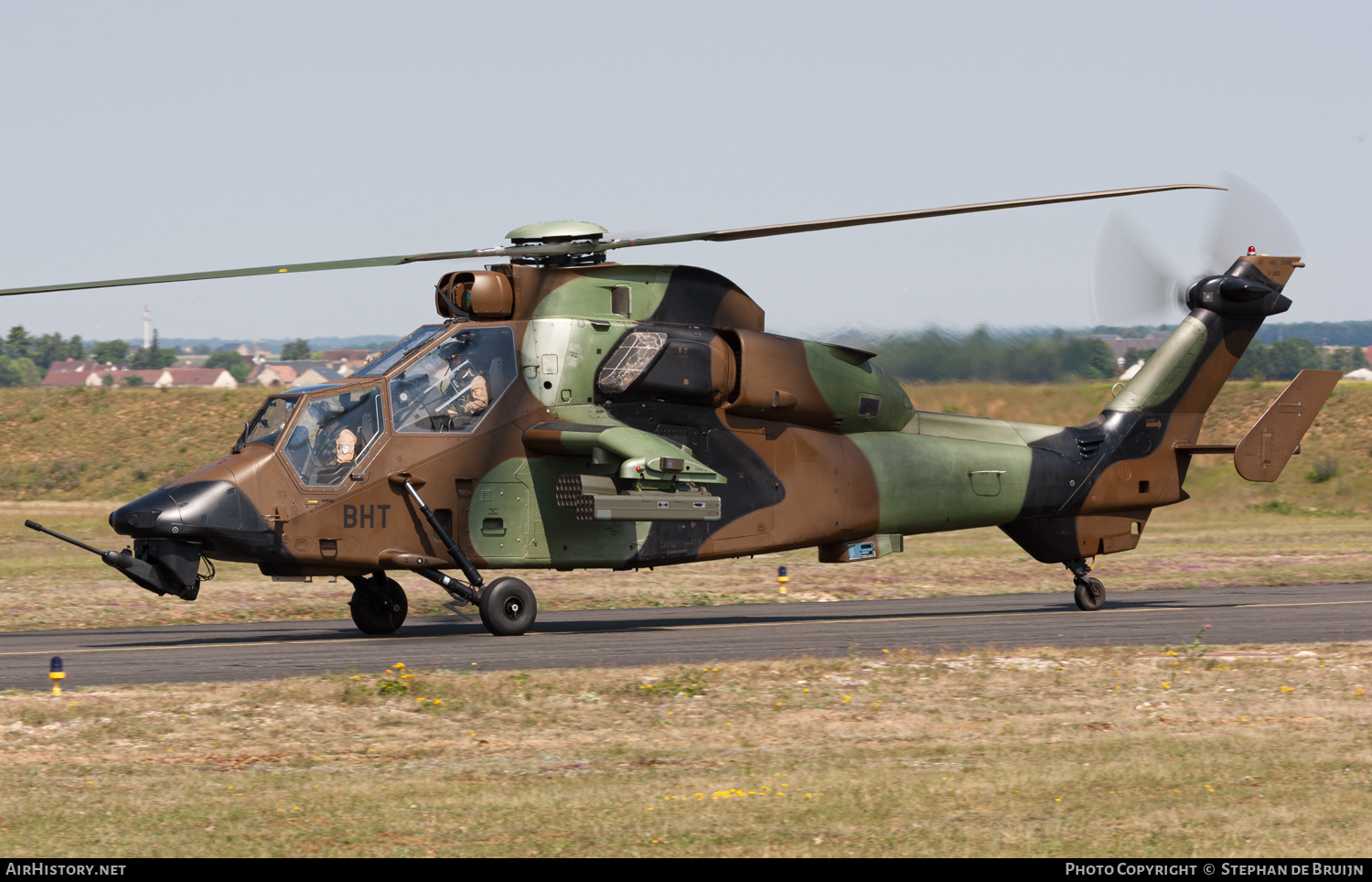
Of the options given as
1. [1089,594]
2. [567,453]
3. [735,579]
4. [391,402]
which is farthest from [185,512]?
[735,579]

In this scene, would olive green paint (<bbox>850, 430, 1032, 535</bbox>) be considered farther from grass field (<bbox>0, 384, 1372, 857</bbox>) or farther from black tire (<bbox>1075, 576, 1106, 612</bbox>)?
grass field (<bbox>0, 384, 1372, 857</bbox>)

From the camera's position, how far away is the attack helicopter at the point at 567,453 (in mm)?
17469

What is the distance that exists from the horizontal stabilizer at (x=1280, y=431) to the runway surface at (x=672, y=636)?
7.45ft

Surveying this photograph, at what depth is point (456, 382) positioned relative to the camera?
60.5 ft

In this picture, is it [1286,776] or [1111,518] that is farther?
[1111,518]

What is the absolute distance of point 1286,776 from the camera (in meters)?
10.6

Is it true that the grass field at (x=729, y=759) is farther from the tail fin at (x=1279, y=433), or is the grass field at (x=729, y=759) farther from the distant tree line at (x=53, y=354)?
the distant tree line at (x=53, y=354)

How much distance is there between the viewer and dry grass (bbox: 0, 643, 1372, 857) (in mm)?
8844

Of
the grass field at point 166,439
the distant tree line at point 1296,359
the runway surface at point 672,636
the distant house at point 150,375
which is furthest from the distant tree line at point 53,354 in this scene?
the runway surface at point 672,636

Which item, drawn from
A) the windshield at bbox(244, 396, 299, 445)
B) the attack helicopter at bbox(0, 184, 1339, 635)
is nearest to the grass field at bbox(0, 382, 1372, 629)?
the attack helicopter at bbox(0, 184, 1339, 635)

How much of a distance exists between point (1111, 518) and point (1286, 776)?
13373 millimetres

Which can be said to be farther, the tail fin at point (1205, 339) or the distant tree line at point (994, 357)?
the tail fin at point (1205, 339)
